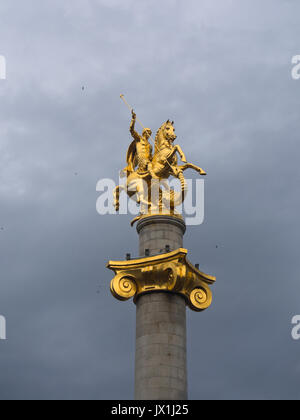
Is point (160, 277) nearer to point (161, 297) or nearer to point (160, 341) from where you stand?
point (161, 297)

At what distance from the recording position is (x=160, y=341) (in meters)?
40.8

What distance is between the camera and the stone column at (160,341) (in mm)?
Result: 39906

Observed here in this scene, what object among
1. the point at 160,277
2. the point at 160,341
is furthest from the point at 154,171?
the point at 160,341

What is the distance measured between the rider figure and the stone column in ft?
18.5

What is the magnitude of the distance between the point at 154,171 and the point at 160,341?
10709 millimetres

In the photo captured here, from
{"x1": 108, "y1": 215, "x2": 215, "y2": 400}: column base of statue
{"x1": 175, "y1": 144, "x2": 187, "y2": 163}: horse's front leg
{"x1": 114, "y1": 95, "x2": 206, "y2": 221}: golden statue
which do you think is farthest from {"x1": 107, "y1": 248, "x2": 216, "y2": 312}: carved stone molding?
{"x1": 175, "y1": 144, "x2": 187, "y2": 163}: horse's front leg

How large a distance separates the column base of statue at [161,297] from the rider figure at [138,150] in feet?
14.9

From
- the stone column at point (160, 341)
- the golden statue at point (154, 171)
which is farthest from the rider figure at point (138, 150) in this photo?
the stone column at point (160, 341)
